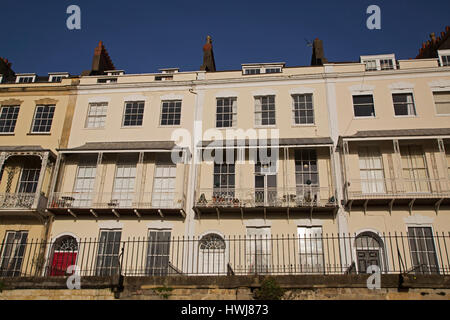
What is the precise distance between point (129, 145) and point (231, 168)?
5.07 meters

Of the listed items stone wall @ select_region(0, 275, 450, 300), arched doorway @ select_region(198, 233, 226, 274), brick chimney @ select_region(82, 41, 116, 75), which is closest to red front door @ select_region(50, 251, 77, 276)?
arched doorway @ select_region(198, 233, 226, 274)

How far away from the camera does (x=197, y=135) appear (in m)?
19.7

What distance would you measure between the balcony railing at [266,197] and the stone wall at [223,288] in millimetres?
6971

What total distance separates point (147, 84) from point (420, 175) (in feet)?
46.5

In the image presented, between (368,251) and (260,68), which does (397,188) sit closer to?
(368,251)

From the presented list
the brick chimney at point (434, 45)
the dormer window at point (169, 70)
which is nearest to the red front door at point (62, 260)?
the dormer window at point (169, 70)

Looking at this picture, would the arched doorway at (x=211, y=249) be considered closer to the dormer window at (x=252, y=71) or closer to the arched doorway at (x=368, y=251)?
the arched doorway at (x=368, y=251)

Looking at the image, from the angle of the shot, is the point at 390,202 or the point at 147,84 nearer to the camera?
the point at 390,202

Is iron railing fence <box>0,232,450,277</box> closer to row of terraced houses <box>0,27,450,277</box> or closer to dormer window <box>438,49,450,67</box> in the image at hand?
row of terraced houses <box>0,27,450,277</box>

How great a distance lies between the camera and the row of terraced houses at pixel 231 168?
1692cm

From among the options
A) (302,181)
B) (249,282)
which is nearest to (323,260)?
(302,181)

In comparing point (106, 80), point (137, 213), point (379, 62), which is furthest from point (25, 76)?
point (379, 62)

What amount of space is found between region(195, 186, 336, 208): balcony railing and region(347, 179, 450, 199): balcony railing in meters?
1.14
